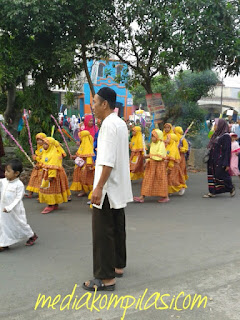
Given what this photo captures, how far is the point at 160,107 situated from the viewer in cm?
1080

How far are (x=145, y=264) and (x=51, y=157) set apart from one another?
298cm

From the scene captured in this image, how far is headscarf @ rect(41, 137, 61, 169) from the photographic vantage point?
632 centimetres

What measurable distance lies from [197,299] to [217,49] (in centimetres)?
669

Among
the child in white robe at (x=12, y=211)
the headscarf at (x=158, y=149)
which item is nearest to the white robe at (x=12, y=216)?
the child in white robe at (x=12, y=211)

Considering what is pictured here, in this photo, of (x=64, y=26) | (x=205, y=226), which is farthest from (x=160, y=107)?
(x=205, y=226)

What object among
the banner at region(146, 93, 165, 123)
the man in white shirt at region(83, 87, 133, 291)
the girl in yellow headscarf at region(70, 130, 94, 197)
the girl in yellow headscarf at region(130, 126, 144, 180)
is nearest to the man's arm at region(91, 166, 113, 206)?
the man in white shirt at region(83, 87, 133, 291)

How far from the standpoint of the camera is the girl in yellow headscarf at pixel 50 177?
6.32 metres

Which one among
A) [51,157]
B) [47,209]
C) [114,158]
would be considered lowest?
[47,209]

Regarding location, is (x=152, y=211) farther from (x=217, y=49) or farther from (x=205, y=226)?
(x=217, y=49)

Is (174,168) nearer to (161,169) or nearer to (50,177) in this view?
(161,169)

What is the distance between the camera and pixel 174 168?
26.3 ft

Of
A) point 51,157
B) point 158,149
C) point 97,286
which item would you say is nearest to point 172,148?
point 158,149

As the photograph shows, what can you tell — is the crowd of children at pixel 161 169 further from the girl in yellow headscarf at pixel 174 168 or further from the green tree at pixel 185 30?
the green tree at pixel 185 30

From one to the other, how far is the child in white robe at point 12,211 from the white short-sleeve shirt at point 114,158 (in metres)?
1.47
